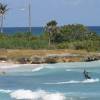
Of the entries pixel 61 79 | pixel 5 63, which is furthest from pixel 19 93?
pixel 5 63

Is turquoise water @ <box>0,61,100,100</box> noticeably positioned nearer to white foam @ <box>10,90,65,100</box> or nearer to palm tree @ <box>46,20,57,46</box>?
white foam @ <box>10,90,65,100</box>

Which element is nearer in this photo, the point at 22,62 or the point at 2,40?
the point at 22,62

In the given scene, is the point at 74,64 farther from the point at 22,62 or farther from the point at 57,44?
the point at 57,44

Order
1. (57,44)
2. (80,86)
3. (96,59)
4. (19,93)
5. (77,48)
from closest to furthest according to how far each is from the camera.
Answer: (19,93) < (80,86) < (96,59) < (77,48) < (57,44)

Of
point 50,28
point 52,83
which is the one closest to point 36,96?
point 52,83

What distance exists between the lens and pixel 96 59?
61.3 meters

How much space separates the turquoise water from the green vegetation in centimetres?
1362

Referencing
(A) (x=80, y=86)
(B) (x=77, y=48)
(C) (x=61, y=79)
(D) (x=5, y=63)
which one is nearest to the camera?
(A) (x=80, y=86)

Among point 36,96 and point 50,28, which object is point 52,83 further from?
point 50,28

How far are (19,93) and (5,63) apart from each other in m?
26.2

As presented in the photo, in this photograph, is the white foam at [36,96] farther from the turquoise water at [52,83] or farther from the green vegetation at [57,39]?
the green vegetation at [57,39]

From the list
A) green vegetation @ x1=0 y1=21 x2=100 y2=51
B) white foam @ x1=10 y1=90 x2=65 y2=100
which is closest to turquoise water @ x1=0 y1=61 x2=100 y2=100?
white foam @ x1=10 y1=90 x2=65 y2=100

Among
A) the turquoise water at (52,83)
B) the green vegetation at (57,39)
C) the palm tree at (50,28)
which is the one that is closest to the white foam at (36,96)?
the turquoise water at (52,83)

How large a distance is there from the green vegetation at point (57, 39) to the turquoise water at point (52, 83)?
13.6 meters
